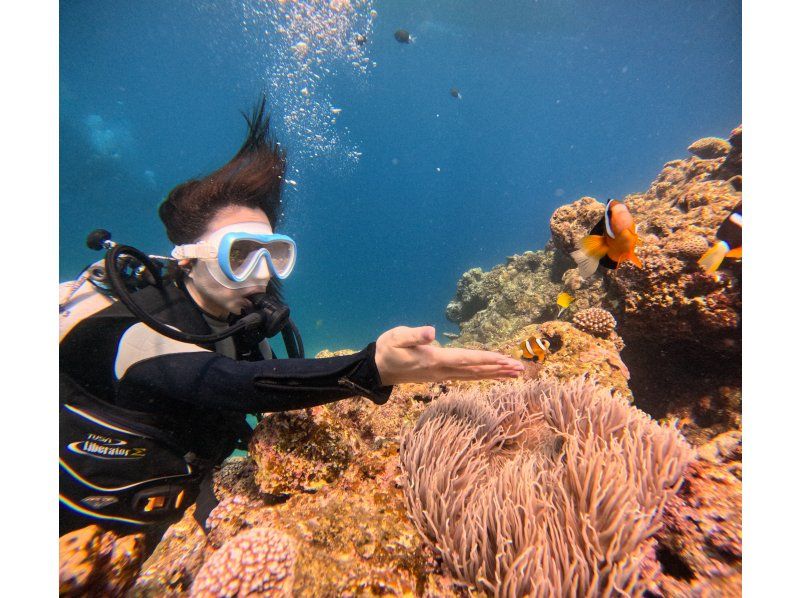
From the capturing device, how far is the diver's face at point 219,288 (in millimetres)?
2197

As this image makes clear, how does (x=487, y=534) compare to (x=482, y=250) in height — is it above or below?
below

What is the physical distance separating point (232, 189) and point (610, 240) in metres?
2.72

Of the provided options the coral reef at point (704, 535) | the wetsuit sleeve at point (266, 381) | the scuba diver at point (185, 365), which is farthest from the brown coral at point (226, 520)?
the coral reef at point (704, 535)

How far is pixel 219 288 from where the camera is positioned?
2213 millimetres

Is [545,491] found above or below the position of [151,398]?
above

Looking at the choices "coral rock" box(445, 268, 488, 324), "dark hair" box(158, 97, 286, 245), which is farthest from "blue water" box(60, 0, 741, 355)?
"coral rock" box(445, 268, 488, 324)

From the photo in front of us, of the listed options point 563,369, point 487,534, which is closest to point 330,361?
point 487,534

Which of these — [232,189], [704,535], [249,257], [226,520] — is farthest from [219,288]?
[704,535]

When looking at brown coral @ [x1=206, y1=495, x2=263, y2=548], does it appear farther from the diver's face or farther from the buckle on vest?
the diver's face

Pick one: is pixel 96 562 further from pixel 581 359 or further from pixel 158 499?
pixel 581 359

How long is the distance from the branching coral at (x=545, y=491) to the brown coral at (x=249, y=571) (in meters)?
0.57
